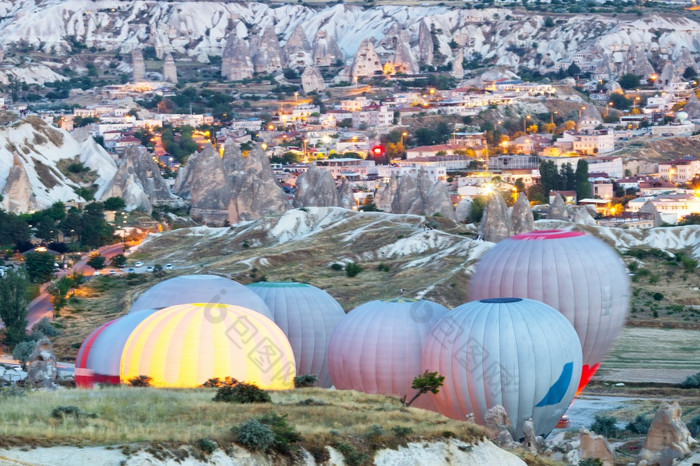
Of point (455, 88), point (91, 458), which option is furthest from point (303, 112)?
point (91, 458)

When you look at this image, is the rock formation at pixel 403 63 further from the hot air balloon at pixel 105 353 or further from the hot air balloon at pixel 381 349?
the hot air balloon at pixel 105 353

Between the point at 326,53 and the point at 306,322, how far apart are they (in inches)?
6225

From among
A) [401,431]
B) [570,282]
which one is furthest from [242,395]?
[570,282]

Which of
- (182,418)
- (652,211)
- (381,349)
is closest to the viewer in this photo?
(182,418)

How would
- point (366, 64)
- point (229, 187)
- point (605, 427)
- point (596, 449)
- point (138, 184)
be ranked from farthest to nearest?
point (366, 64) → point (229, 187) → point (138, 184) → point (605, 427) → point (596, 449)

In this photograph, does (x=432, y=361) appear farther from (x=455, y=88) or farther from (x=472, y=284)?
(x=455, y=88)

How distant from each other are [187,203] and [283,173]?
56.8 ft

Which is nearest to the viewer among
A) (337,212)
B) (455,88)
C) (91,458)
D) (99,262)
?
(91,458)

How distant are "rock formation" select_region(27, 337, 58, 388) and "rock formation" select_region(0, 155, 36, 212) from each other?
51642mm

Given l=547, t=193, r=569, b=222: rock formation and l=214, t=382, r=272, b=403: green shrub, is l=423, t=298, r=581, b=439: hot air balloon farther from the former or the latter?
l=547, t=193, r=569, b=222: rock formation

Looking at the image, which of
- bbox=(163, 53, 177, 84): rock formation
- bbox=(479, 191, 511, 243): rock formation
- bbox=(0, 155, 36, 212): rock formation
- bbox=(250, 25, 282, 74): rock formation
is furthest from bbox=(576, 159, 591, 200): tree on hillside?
bbox=(250, 25, 282, 74): rock formation

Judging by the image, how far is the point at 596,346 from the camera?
137ft

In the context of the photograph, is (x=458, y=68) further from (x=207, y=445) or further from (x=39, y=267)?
(x=207, y=445)

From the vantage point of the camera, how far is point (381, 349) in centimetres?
3609
